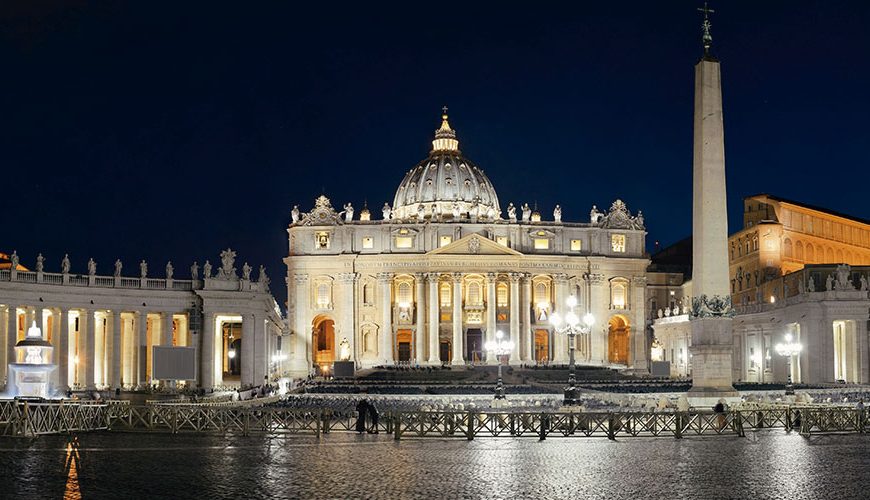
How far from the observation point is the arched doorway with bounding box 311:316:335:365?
112812mm

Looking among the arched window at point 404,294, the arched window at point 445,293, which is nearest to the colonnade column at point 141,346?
the arched window at point 404,294

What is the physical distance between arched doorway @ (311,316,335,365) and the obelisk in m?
76.7

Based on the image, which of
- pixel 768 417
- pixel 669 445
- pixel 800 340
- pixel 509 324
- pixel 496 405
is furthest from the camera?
pixel 509 324

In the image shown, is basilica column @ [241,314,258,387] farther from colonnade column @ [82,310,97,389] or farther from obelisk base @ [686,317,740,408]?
obelisk base @ [686,317,740,408]

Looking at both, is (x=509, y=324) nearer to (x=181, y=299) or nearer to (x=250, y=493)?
(x=181, y=299)

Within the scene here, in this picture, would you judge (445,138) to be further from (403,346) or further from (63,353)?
(63,353)

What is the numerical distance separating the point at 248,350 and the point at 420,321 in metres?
43.9

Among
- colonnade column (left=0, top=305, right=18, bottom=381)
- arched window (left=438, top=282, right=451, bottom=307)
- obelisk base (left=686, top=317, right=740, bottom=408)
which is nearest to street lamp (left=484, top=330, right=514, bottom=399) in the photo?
arched window (left=438, top=282, right=451, bottom=307)

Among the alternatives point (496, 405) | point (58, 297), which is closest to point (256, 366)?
point (58, 297)

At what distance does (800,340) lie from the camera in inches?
2680

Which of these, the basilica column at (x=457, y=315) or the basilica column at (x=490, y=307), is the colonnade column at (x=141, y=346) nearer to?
the basilica column at (x=457, y=315)

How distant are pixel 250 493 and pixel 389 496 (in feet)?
8.14

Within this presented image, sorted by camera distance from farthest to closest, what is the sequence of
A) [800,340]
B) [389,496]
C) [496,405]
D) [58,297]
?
[800,340], [58,297], [496,405], [389,496]

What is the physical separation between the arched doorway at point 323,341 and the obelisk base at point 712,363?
3006 inches
